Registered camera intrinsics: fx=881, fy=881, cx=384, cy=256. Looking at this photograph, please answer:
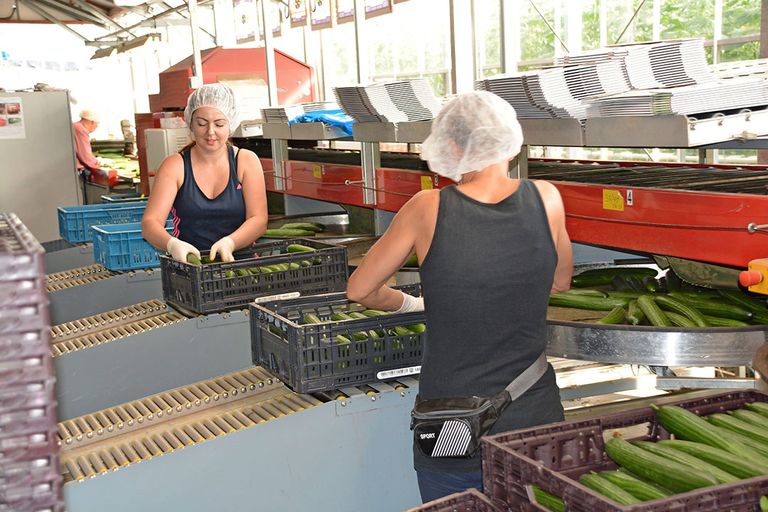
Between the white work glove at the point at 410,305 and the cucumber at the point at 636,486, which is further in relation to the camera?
the white work glove at the point at 410,305

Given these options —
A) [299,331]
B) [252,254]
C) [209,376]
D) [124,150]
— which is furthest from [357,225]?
[124,150]

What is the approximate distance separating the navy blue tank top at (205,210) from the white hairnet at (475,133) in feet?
6.62

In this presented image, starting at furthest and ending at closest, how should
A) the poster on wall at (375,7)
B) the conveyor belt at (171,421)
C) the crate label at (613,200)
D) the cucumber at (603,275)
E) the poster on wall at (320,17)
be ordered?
the poster on wall at (320,17)
the poster on wall at (375,7)
the cucumber at (603,275)
the crate label at (613,200)
the conveyor belt at (171,421)

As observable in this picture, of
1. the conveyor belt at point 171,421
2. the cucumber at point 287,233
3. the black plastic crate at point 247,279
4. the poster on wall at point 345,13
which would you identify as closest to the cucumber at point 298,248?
the black plastic crate at point 247,279

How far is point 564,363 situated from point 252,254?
5.25 ft

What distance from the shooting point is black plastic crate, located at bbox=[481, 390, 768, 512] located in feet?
5.73

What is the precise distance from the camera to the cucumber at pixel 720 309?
3.00 metres

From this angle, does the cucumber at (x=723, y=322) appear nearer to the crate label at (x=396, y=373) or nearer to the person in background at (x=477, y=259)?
the person in background at (x=477, y=259)

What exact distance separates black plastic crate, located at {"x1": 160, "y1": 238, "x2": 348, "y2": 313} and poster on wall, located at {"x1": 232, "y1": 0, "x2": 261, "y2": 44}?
743cm

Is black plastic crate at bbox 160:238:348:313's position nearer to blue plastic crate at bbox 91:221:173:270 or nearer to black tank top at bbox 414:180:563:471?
blue plastic crate at bbox 91:221:173:270

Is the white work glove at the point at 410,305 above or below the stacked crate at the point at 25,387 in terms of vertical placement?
below

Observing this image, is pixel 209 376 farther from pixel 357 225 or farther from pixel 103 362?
pixel 357 225

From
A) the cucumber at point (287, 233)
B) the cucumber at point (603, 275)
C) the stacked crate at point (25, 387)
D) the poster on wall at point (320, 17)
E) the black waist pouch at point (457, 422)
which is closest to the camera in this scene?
the stacked crate at point (25, 387)

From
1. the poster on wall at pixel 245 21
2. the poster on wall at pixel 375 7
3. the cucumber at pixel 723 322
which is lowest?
the cucumber at pixel 723 322
